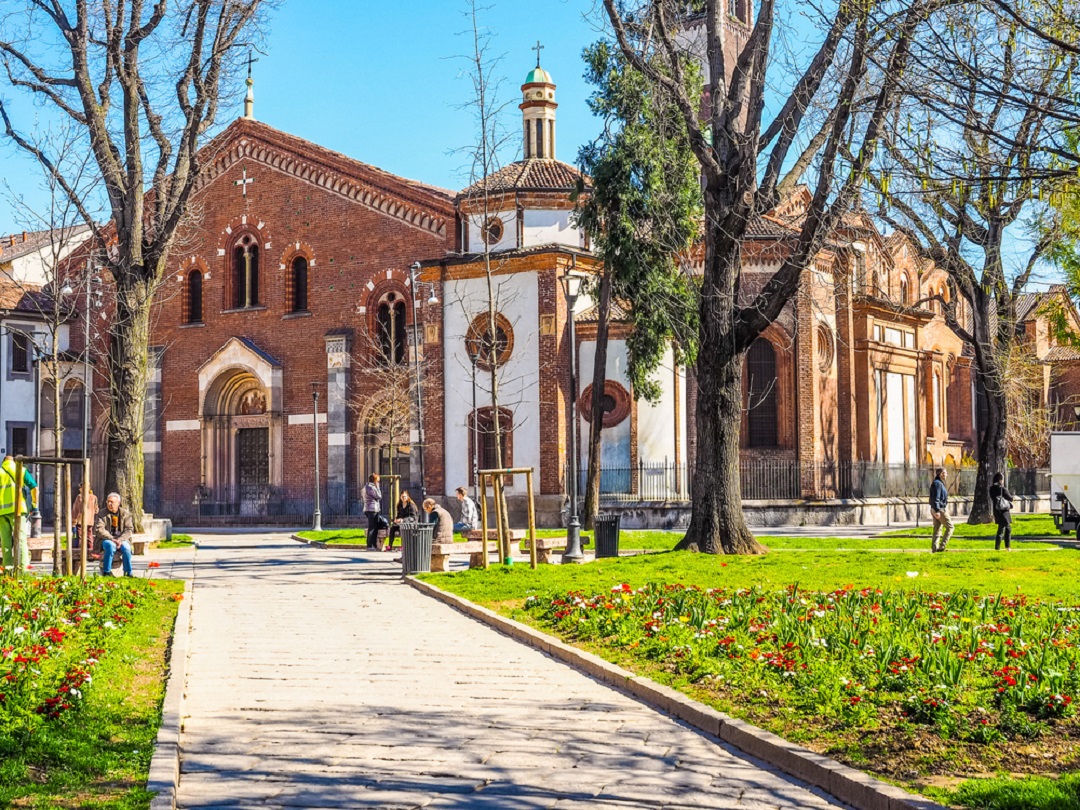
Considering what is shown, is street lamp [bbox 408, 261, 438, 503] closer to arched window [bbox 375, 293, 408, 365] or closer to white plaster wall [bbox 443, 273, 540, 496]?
white plaster wall [bbox 443, 273, 540, 496]

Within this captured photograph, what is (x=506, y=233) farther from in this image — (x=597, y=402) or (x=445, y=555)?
(x=445, y=555)

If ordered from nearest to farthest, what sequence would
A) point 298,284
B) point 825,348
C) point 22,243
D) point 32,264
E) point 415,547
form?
1. point 415,547
2. point 825,348
3. point 298,284
4. point 32,264
5. point 22,243

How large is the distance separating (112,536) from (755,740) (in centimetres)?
1341

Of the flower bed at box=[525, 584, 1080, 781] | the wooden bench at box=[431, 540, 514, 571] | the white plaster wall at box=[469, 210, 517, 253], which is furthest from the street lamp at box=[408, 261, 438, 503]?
the flower bed at box=[525, 584, 1080, 781]

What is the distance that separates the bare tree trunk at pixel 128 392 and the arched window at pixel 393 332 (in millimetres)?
15131

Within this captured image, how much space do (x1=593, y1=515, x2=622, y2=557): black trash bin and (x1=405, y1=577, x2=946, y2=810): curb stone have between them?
9.27m

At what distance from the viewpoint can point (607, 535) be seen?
2070 centimetres

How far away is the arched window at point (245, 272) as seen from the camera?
41719 mm

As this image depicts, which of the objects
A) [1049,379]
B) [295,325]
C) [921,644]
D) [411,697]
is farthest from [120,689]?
[1049,379]

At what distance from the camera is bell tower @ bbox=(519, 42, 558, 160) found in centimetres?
3819

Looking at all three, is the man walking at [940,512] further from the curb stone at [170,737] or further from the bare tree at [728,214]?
the curb stone at [170,737]

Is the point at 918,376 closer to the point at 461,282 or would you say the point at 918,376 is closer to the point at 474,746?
the point at 461,282

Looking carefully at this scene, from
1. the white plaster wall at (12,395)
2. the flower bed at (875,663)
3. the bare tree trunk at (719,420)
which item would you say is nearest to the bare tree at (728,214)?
the bare tree trunk at (719,420)

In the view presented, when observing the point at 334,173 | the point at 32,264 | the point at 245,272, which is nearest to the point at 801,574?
the point at 334,173
